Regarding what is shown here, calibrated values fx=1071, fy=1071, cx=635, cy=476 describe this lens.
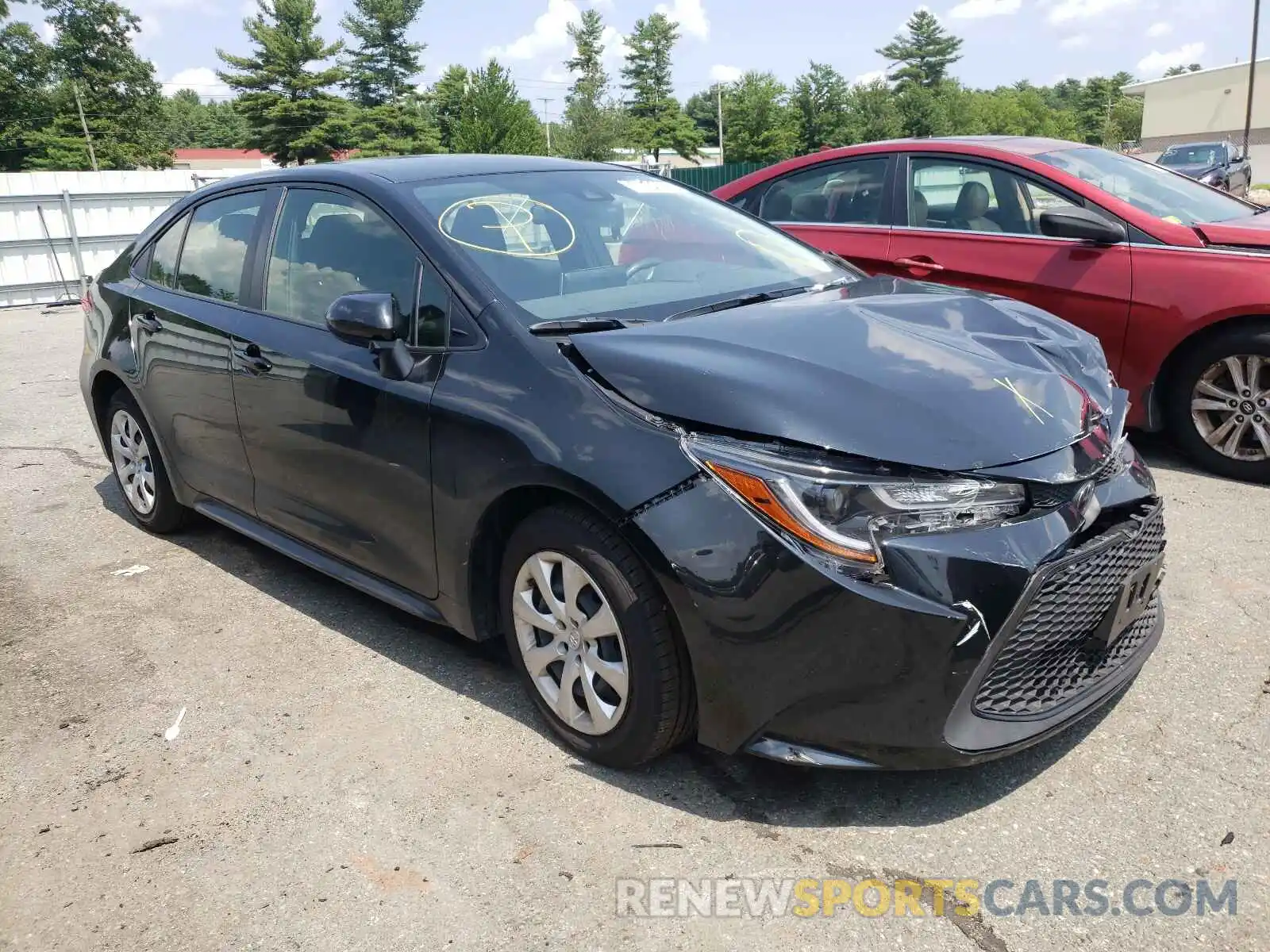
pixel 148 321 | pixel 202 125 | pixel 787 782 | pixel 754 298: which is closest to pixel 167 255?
pixel 148 321

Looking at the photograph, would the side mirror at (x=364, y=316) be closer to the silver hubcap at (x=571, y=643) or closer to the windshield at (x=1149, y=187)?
the silver hubcap at (x=571, y=643)

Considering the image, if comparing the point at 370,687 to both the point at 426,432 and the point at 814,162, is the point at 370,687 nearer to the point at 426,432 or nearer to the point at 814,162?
the point at 426,432

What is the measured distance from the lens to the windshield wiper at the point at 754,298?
125 inches

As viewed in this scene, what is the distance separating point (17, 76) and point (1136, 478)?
241 ft

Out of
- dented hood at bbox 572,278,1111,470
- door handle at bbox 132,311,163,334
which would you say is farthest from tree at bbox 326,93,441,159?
dented hood at bbox 572,278,1111,470

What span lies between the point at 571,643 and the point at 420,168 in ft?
6.12

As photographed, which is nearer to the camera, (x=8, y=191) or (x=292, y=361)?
(x=292, y=361)

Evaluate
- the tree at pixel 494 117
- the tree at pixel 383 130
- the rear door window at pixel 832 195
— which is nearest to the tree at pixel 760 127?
the tree at pixel 494 117

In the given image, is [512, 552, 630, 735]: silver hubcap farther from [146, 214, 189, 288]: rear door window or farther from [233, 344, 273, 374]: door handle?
[146, 214, 189, 288]: rear door window

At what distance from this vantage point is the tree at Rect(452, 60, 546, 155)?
55.6 metres

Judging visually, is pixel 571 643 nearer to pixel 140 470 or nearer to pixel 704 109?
pixel 140 470

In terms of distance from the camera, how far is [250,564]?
470 cm

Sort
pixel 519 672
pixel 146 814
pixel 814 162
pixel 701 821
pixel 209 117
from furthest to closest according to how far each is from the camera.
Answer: pixel 209 117 → pixel 814 162 → pixel 519 672 → pixel 146 814 → pixel 701 821

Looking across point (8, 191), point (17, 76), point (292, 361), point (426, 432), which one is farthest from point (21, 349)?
point (17, 76)
